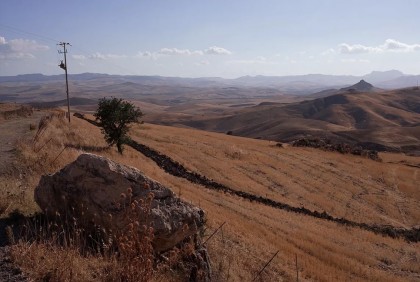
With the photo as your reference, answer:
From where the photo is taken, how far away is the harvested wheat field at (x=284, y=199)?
13156 millimetres

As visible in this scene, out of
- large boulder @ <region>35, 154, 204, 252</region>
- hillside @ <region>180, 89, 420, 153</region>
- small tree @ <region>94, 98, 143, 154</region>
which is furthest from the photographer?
hillside @ <region>180, 89, 420, 153</region>

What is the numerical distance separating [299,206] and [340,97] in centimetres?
16715

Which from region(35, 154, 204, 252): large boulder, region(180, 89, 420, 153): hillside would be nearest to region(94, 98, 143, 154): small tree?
region(35, 154, 204, 252): large boulder

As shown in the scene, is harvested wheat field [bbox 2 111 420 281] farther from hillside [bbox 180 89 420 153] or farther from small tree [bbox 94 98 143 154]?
hillside [bbox 180 89 420 153]

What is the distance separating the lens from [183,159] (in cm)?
3850

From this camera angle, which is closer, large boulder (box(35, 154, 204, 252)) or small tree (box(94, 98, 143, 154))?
large boulder (box(35, 154, 204, 252))

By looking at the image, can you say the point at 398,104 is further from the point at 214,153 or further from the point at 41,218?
the point at 41,218

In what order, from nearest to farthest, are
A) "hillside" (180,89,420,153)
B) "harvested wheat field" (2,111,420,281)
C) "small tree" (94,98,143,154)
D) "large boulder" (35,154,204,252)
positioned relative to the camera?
"large boulder" (35,154,204,252) < "harvested wheat field" (2,111,420,281) < "small tree" (94,98,143,154) < "hillside" (180,89,420,153)

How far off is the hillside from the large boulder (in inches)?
3796

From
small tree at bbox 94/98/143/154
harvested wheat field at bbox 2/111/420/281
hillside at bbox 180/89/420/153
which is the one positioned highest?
small tree at bbox 94/98/143/154

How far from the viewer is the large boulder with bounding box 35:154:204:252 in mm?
7836

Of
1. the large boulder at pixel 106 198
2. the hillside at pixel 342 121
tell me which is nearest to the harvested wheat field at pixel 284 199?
the large boulder at pixel 106 198

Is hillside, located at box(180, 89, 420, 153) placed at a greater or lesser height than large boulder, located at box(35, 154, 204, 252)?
lesser

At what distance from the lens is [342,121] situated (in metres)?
157
